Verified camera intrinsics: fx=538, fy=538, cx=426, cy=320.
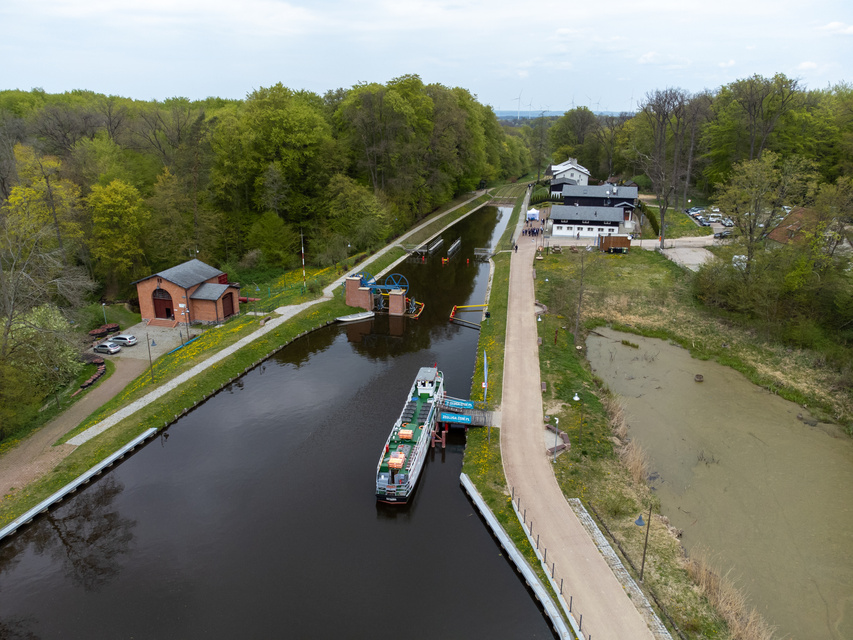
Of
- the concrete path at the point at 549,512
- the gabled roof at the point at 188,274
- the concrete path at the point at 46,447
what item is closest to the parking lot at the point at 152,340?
the gabled roof at the point at 188,274

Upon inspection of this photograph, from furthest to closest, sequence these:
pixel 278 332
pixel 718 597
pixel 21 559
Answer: pixel 278 332 → pixel 21 559 → pixel 718 597

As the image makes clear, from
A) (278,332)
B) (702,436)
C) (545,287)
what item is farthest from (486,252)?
(702,436)

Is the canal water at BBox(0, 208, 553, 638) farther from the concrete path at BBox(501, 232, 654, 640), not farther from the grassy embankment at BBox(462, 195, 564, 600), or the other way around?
the concrete path at BBox(501, 232, 654, 640)

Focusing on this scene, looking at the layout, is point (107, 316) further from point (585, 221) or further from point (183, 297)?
point (585, 221)

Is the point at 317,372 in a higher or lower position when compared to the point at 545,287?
lower

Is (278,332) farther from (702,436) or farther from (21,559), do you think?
(702,436)

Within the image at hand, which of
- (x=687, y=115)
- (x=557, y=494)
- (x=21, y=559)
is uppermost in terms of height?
(x=687, y=115)

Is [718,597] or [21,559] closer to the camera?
[718,597]
